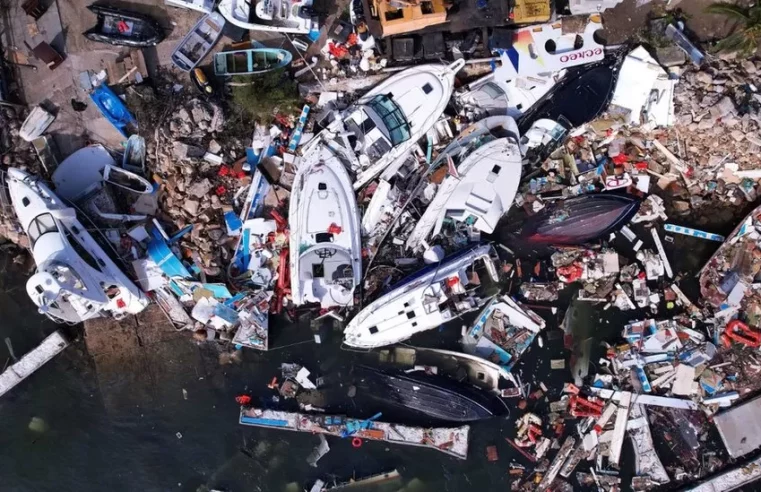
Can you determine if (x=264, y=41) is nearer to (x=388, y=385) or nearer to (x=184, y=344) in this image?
(x=184, y=344)

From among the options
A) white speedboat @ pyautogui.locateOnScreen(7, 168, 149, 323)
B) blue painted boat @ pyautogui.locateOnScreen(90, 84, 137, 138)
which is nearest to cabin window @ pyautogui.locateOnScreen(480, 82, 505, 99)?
blue painted boat @ pyautogui.locateOnScreen(90, 84, 137, 138)

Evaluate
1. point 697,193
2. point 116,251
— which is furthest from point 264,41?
Answer: point 697,193

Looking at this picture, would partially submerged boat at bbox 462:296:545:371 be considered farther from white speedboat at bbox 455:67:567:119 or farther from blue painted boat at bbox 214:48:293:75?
blue painted boat at bbox 214:48:293:75

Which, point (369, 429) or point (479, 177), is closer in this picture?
point (479, 177)

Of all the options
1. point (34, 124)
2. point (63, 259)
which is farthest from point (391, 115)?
point (34, 124)

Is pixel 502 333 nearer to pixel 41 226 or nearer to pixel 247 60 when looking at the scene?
pixel 247 60

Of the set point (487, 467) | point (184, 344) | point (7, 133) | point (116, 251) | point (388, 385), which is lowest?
point (487, 467)
